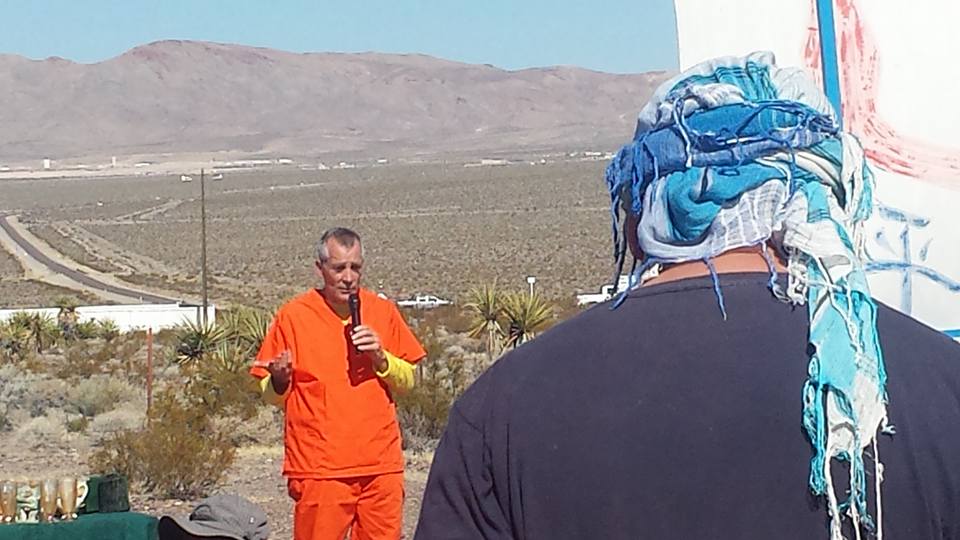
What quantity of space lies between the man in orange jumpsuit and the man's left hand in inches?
0.7

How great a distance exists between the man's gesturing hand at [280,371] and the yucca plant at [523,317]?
13244 millimetres

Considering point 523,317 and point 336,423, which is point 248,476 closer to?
point 336,423

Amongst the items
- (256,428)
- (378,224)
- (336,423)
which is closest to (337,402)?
(336,423)

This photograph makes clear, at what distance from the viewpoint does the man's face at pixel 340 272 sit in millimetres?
5504

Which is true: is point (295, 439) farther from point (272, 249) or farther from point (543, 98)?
point (543, 98)

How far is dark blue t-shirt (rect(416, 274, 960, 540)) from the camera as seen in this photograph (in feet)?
4.72

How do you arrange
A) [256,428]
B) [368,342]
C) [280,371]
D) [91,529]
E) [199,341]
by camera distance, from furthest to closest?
[199,341] < [256,428] < [91,529] < [280,371] < [368,342]

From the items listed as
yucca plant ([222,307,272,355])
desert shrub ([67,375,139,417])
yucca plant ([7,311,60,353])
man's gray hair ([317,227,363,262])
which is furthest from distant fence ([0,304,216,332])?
man's gray hair ([317,227,363,262])

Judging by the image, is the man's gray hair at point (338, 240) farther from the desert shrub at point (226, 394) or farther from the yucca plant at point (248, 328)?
the yucca plant at point (248, 328)

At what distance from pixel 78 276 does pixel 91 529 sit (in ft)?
158

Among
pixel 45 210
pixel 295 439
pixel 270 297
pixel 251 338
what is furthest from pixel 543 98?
pixel 295 439

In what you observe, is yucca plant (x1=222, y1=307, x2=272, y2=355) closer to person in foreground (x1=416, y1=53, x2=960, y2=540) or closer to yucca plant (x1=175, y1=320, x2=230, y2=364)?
yucca plant (x1=175, y1=320, x2=230, y2=364)

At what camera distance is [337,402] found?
5.46 m

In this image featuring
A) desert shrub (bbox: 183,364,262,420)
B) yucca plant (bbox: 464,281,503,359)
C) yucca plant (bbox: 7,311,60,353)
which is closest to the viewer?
desert shrub (bbox: 183,364,262,420)
